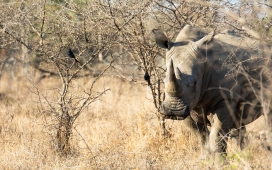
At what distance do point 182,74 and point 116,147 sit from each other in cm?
115

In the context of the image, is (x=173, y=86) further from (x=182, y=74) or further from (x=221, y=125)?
(x=221, y=125)

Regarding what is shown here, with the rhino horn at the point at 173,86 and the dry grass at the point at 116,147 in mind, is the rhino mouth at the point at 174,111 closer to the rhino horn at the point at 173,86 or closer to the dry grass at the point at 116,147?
the rhino horn at the point at 173,86

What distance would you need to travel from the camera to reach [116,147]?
7086 millimetres

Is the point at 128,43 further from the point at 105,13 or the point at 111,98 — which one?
the point at 111,98

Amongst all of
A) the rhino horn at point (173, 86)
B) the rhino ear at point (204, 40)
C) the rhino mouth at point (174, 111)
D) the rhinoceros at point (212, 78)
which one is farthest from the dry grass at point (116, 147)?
the rhino ear at point (204, 40)

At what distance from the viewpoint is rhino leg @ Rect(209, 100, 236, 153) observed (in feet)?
23.0

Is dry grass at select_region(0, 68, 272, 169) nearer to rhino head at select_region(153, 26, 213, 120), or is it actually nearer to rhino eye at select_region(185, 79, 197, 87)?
rhino head at select_region(153, 26, 213, 120)

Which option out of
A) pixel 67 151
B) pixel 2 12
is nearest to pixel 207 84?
pixel 67 151

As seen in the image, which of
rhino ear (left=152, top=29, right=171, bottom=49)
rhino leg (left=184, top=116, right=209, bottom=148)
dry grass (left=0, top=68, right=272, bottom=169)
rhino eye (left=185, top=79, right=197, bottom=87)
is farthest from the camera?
rhino leg (left=184, top=116, right=209, bottom=148)

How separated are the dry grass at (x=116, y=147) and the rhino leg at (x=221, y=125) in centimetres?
16

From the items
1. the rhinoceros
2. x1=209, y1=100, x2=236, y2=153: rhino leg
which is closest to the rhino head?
the rhinoceros

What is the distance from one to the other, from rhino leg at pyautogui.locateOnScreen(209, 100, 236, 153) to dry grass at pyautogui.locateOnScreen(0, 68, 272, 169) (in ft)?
0.52

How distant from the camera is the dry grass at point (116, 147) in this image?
20.2ft

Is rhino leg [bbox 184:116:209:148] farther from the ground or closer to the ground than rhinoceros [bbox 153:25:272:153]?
closer to the ground
